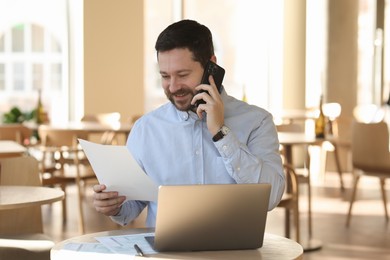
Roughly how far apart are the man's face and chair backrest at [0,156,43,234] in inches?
60.8

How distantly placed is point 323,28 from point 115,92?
3.08 m

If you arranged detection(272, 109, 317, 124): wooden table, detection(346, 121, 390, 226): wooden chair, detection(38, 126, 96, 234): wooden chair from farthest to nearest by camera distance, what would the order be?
detection(272, 109, 317, 124): wooden table < detection(346, 121, 390, 226): wooden chair < detection(38, 126, 96, 234): wooden chair

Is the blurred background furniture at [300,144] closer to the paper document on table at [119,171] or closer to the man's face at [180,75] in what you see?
the man's face at [180,75]

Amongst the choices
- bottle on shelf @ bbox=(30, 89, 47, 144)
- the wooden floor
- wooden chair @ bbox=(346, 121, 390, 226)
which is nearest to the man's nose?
the wooden floor

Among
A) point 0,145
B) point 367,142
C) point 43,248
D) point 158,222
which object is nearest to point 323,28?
point 367,142

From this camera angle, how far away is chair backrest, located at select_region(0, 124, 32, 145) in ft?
22.4

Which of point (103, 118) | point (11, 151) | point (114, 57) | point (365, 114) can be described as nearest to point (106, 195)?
point (11, 151)

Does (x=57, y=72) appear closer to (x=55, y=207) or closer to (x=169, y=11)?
(x=169, y=11)

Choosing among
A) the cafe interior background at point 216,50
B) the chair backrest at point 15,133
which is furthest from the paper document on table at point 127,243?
Answer: the cafe interior background at point 216,50

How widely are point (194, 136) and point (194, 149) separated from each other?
0.05 m

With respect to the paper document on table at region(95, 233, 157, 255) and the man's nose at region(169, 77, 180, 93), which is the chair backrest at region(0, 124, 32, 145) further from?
the paper document on table at region(95, 233, 157, 255)

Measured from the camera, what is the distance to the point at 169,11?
1028 centimetres

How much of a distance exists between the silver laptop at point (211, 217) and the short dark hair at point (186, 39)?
646mm

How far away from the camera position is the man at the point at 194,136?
245 cm
